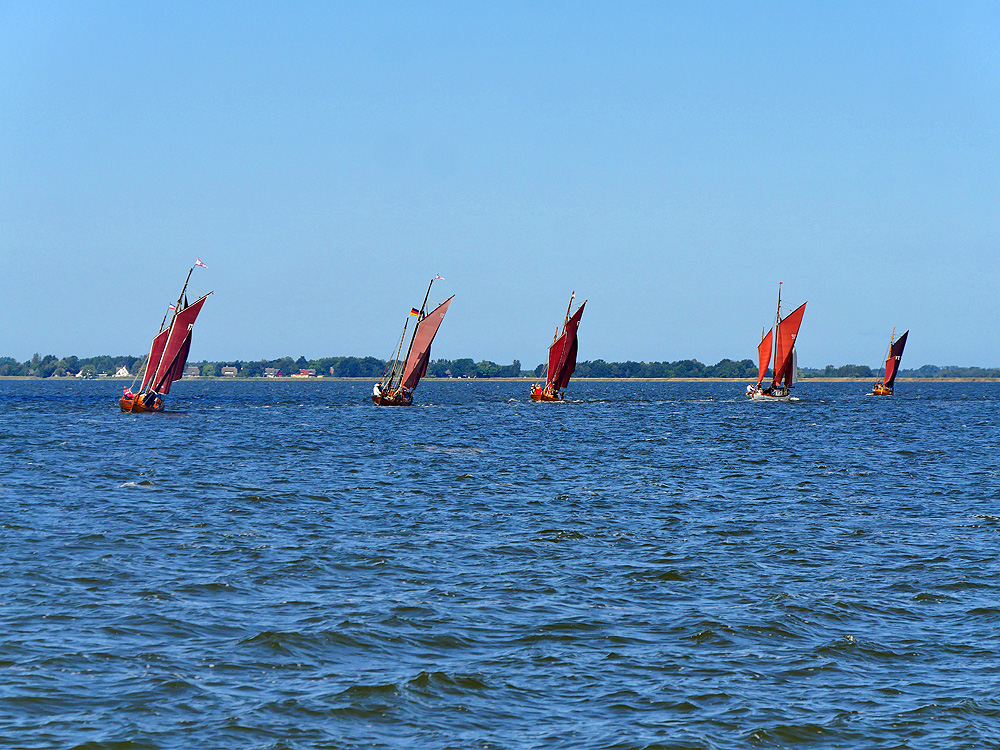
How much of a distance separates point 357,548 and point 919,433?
52074 millimetres

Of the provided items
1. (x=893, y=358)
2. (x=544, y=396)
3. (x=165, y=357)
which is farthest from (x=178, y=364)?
(x=893, y=358)

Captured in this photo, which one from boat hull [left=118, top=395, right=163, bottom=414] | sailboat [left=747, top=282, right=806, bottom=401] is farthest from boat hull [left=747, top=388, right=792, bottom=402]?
boat hull [left=118, top=395, right=163, bottom=414]

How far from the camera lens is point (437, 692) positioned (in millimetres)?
13430

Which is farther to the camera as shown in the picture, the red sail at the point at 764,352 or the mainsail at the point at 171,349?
the red sail at the point at 764,352

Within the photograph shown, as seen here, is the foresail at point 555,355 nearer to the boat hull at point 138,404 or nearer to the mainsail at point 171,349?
the mainsail at point 171,349

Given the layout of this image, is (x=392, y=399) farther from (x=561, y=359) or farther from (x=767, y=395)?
(x=767, y=395)

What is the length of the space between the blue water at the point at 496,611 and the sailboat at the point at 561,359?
6029 centimetres

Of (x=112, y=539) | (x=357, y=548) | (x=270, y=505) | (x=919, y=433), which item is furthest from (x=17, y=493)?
(x=919, y=433)

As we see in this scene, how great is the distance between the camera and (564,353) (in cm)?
10269

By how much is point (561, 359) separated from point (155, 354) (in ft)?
132

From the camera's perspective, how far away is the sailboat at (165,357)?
3076 inches

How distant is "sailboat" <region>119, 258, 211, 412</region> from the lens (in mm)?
78125

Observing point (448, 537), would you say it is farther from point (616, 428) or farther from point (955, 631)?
point (616, 428)

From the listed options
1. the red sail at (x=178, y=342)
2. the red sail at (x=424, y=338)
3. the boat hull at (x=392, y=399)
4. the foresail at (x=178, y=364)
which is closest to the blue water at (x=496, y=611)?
the red sail at (x=178, y=342)
